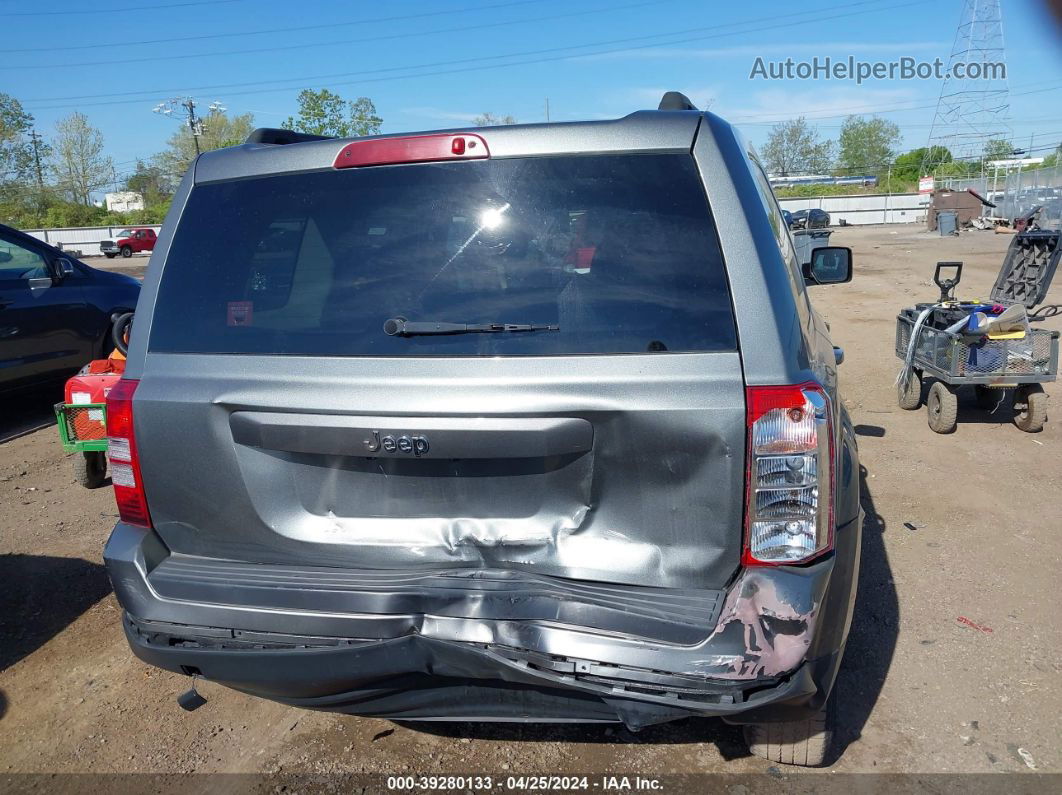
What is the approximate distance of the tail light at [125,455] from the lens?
2441 mm

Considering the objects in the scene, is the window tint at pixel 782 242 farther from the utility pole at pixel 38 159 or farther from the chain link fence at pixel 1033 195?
the utility pole at pixel 38 159

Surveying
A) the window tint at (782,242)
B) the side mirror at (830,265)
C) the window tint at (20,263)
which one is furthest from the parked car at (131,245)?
the window tint at (782,242)

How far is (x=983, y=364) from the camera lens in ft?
20.2

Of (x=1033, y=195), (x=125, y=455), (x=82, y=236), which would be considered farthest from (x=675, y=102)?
(x=82, y=236)

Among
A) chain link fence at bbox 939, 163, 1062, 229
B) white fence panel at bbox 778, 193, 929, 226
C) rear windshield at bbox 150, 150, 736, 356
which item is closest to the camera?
rear windshield at bbox 150, 150, 736, 356

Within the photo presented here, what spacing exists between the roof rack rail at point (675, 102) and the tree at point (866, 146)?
91962mm

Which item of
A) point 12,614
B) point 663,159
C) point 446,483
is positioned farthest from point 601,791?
point 12,614

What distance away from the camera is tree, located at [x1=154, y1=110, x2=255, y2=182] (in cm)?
6550

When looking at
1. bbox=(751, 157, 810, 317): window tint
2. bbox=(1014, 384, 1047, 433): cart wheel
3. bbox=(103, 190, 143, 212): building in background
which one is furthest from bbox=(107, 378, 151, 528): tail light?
bbox=(103, 190, 143, 212): building in background

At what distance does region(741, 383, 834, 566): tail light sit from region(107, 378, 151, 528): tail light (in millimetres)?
1798

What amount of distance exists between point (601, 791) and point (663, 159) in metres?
1.96

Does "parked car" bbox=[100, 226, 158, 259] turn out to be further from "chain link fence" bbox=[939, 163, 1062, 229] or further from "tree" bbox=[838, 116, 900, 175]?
"tree" bbox=[838, 116, 900, 175]

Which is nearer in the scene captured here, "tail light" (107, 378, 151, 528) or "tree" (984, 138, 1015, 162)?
"tail light" (107, 378, 151, 528)

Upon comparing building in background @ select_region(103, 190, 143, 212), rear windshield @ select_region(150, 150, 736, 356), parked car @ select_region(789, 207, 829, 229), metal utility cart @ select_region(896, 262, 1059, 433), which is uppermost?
building in background @ select_region(103, 190, 143, 212)
